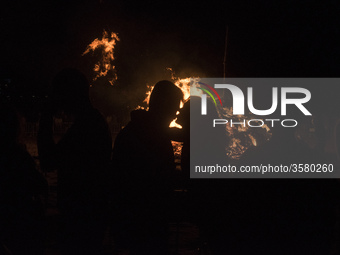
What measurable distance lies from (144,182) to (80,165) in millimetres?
426

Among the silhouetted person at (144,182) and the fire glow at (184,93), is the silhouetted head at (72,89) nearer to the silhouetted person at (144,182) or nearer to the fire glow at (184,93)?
the silhouetted person at (144,182)

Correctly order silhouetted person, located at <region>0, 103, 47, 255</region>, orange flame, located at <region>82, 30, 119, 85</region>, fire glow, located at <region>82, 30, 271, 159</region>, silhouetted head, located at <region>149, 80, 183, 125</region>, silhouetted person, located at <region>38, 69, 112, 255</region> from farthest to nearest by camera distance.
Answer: orange flame, located at <region>82, 30, 119, 85</region> → fire glow, located at <region>82, 30, 271, 159</region> → silhouetted head, located at <region>149, 80, 183, 125</region> → silhouetted person, located at <region>0, 103, 47, 255</region> → silhouetted person, located at <region>38, 69, 112, 255</region>

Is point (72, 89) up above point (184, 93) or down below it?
below

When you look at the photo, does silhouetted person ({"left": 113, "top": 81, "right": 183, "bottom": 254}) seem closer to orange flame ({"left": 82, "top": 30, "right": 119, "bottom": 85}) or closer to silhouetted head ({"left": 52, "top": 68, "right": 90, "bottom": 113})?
silhouetted head ({"left": 52, "top": 68, "right": 90, "bottom": 113})

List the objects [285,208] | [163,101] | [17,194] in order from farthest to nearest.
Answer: [285,208] → [163,101] → [17,194]

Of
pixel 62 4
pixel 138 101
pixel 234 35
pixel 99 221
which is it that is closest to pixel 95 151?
pixel 99 221

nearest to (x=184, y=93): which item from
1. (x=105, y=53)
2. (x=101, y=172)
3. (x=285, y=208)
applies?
(x=105, y=53)

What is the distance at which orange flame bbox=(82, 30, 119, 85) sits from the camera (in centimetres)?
1484

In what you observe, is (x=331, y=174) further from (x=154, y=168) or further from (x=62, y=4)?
(x=62, y=4)

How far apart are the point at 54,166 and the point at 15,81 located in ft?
77.3

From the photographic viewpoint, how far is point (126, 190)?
2824mm

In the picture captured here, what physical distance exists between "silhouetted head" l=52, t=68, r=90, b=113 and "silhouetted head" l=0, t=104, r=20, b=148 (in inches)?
15.2

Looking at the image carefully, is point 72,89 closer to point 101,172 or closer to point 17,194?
point 101,172

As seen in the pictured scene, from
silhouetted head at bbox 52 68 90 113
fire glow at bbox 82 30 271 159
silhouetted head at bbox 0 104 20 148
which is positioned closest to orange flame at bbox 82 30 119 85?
fire glow at bbox 82 30 271 159
